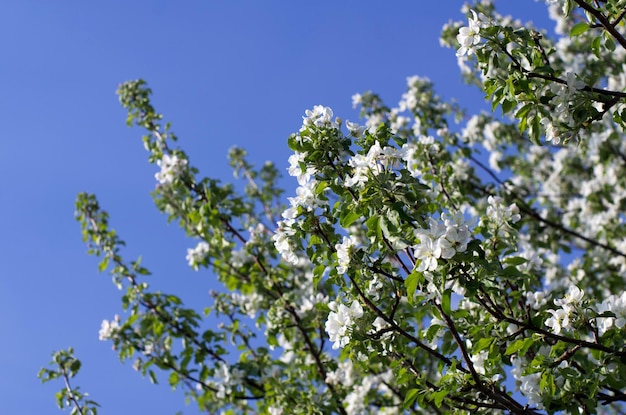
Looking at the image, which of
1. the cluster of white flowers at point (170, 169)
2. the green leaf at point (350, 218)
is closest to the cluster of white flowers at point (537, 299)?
the green leaf at point (350, 218)

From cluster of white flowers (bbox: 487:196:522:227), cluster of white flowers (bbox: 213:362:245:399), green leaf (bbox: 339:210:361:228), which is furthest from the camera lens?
cluster of white flowers (bbox: 213:362:245:399)

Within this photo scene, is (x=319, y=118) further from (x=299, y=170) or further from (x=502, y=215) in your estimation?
(x=502, y=215)

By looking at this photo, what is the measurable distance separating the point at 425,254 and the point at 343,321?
2.06 feet

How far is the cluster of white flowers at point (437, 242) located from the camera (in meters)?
2.61

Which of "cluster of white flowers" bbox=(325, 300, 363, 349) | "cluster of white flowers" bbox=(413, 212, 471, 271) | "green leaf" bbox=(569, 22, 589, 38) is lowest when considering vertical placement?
"cluster of white flowers" bbox=(413, 212, 471, 271)

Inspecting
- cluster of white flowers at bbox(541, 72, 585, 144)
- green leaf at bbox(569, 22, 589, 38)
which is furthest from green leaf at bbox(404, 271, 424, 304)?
green leaf at bbox(569, 22, 589, 38)

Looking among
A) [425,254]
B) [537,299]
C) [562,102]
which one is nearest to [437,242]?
[425,254]

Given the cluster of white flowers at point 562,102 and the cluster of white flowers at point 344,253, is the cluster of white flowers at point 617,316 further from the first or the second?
the cluster of white flowers at point 344,253

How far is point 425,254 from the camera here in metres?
2.63

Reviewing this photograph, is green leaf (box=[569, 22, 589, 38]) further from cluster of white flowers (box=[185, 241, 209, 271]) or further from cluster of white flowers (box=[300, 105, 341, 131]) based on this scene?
cluster of white flowers (box=[185, 241, 209, 271])

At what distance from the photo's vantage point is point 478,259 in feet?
8.82

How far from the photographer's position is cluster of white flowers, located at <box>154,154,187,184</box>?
5617 mm

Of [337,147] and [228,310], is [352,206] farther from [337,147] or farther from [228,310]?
[228,310]

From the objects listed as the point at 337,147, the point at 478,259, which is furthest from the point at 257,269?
the point at 478,259
